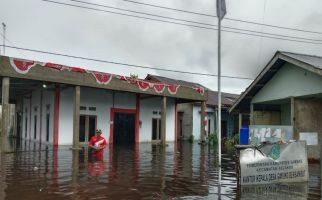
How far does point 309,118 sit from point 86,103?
15275 millimetres

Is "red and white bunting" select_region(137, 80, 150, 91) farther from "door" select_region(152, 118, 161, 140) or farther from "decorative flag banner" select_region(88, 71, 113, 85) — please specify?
"door" select_region(152, 118, 161, 140)

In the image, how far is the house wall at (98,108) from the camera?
24625 millimetres

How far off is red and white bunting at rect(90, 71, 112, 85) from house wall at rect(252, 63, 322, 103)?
30.2 ft

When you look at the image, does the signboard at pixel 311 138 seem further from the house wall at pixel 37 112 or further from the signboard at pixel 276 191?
the house wall at pixel 37 112

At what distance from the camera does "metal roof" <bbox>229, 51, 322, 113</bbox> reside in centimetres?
1485

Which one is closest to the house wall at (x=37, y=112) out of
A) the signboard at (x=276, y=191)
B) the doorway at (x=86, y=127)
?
the doorway at (x=86, y=127)

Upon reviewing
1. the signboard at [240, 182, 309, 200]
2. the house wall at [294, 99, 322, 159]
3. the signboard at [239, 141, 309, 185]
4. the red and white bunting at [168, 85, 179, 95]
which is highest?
the red and white bunting at [168, 85, 179, 95]

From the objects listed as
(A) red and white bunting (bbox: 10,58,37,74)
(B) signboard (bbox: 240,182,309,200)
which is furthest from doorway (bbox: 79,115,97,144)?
(B) signboard (bbox: 240,182,309,200)

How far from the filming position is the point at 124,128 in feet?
94.8

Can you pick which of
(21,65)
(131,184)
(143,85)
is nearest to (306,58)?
(131,184)

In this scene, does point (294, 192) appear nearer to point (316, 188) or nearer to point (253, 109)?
point (316, 188)

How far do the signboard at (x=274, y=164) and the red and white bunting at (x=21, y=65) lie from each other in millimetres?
13628

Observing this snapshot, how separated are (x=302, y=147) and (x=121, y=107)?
768 inches

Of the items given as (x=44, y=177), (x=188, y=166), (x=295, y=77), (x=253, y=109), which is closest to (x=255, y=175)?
(x=188, y=166)
